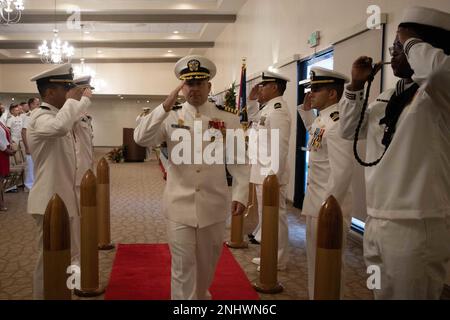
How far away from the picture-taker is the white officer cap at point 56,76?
2971mm

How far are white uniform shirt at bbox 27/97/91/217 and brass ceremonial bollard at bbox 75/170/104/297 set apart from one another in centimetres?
22

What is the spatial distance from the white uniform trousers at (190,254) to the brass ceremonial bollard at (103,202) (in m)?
2.21

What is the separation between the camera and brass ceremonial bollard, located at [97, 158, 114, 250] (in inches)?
177

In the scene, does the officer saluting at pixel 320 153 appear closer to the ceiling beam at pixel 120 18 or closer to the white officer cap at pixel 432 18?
the white officer cap at pixel 432 18

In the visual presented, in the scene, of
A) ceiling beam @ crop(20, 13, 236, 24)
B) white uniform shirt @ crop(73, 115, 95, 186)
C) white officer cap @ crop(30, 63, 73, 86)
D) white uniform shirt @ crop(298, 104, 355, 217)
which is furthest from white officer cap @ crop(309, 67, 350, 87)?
ceiling beam @ crop(20, 13, 236, 24)

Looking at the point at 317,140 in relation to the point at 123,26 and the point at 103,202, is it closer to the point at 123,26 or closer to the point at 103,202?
the point at 103,202

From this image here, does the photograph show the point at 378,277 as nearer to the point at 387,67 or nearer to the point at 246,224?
the point at 387,67

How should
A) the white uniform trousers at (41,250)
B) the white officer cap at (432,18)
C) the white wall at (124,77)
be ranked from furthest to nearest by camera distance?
the white wall at (124,77) → the white uniform trousers at (41,250) → the white officer cap at (432,18)

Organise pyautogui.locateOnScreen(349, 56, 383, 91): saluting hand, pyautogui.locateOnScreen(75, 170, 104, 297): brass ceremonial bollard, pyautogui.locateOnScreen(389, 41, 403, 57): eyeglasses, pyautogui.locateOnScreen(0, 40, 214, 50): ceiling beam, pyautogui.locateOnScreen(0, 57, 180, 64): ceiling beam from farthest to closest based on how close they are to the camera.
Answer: pyautogui.locateOnScreen(0, 57, 180, 64): ceiling beam → pyautogui.locateOnScreen(0, 40, 214, 50): ceiling beam → pyautogui.locateOnScreen(75, 170, 104, 297): brass ceremonial bollard → pyautogui.locateOnScreen(349, 56, 383, 91): saluting hand → pyautogui.locateOnScreen(389, 41, 403, 57): eyeglasses

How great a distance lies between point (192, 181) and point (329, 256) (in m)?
1.13

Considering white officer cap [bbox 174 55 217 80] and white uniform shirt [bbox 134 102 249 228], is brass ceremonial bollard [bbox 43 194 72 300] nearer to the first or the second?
white uniform shirt [bbox 134 102 249 228]

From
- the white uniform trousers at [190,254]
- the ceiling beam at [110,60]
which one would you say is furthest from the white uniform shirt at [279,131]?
the ceiling beam at [110,60]

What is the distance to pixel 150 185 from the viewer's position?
976cm

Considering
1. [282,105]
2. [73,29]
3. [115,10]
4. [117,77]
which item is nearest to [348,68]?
[282,105]
